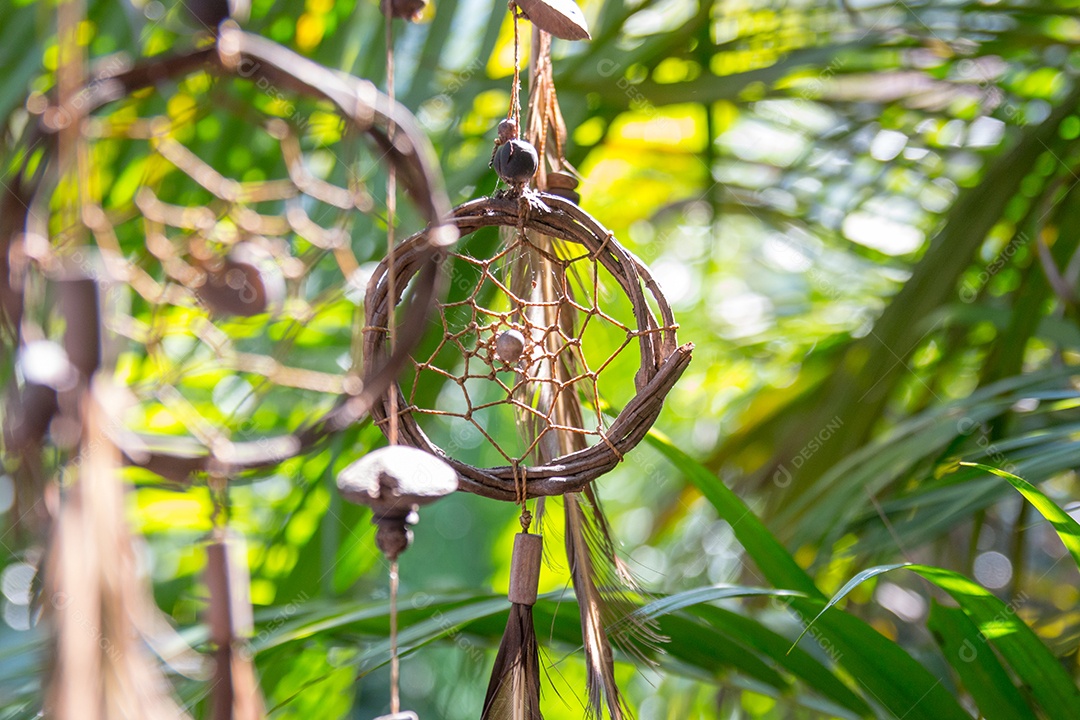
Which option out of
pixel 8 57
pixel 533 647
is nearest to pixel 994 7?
pixel 533 647

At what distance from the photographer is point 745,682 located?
2.16ft

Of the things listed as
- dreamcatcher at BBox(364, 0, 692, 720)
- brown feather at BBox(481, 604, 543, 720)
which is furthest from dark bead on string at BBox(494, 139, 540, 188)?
brown feather at BBox(481, 604, 543, 720)

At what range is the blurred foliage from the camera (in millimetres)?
565

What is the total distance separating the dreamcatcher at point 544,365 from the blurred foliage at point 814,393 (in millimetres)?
48

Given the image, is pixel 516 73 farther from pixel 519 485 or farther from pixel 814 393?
pixel 814 393

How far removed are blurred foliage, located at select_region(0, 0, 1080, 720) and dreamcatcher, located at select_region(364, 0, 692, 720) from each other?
0.05m

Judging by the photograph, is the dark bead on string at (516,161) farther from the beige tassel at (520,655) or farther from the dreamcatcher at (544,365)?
the beige tassel at (520,655)

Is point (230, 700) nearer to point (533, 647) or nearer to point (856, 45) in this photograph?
point (533, 647)

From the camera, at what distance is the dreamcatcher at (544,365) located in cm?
40

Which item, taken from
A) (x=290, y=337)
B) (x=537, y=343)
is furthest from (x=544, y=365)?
(x=290, y=337)

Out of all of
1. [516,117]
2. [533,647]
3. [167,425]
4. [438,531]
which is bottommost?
[438,531]

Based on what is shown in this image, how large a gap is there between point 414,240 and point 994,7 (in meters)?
0.81

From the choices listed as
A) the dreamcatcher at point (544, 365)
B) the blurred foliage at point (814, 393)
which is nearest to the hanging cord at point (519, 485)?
the dreamcatcher at point (544, 365)

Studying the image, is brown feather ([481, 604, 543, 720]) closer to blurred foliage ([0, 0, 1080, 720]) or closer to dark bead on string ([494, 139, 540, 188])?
blurred foliage ([0, 0, 1080, 720])
